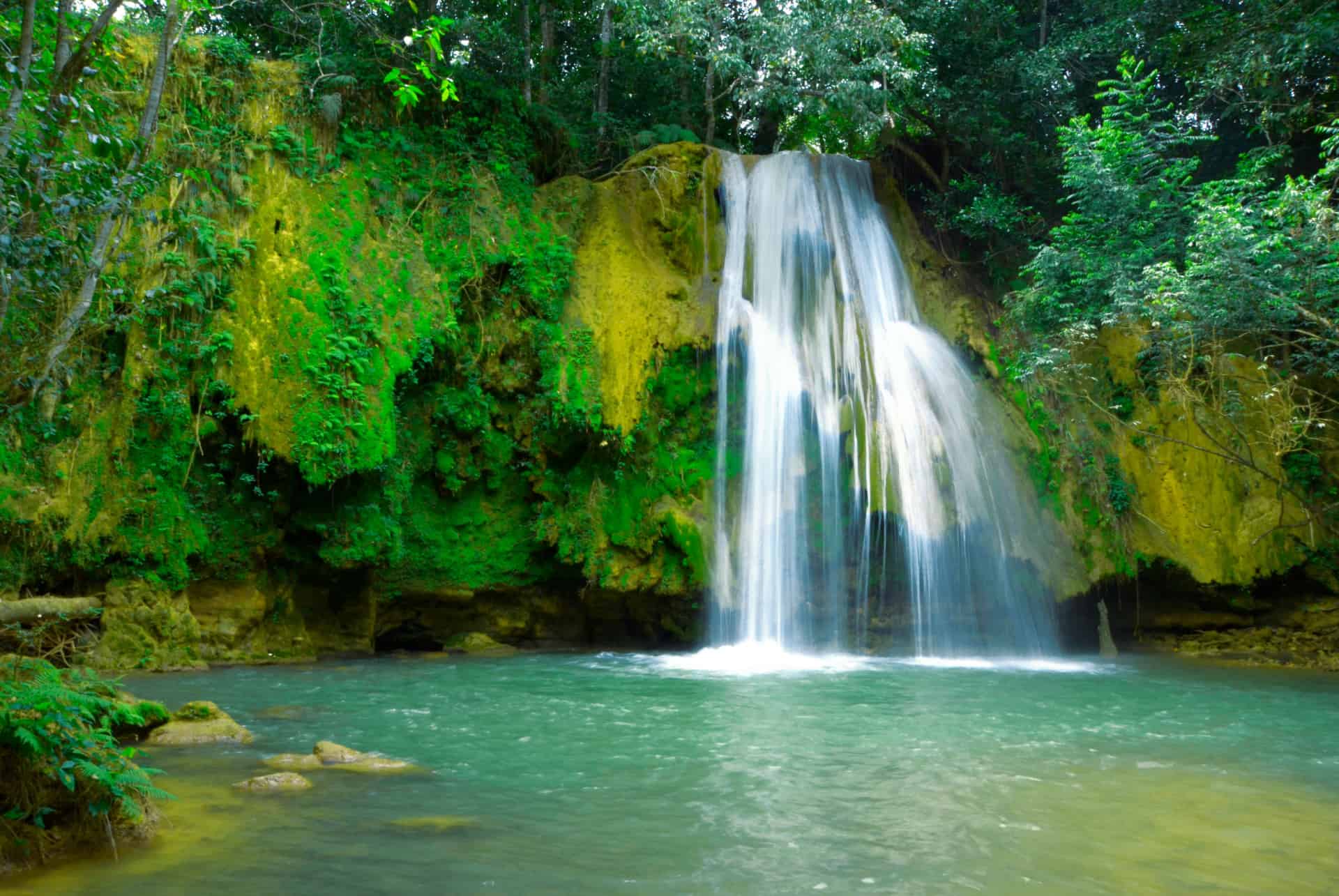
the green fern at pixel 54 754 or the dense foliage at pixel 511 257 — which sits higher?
the dense foliage at pixel 511 257

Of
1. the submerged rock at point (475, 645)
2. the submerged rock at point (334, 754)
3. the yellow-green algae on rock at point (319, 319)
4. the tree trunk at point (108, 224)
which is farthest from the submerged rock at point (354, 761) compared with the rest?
the submerged rock at point (475, 645)

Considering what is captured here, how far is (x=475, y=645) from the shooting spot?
45.3 ft

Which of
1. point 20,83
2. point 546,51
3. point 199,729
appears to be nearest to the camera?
point 20,83

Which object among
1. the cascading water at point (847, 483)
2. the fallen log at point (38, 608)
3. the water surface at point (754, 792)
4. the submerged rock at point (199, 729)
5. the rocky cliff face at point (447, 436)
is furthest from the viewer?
the cascading water at point (847, 483)

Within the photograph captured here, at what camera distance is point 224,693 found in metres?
9.46

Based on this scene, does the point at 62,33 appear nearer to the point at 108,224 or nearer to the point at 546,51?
the point at 108,224

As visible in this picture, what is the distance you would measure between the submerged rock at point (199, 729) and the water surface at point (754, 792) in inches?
8.8

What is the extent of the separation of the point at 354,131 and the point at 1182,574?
13387mm

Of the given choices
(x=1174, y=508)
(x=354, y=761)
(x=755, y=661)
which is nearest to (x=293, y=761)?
(x=354, y=761)

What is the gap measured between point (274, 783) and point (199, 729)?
1.69m

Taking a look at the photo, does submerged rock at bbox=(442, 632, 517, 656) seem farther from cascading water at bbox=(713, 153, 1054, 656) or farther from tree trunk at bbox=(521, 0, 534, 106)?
tree trunk at bbox=(521, 0, 534, 106)

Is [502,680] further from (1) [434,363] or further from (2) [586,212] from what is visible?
(2) [586,212]

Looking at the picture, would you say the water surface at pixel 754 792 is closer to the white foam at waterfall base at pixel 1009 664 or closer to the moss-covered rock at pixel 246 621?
the moss-covered rock at pixel 246 621

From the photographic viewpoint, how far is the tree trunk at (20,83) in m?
4.55
